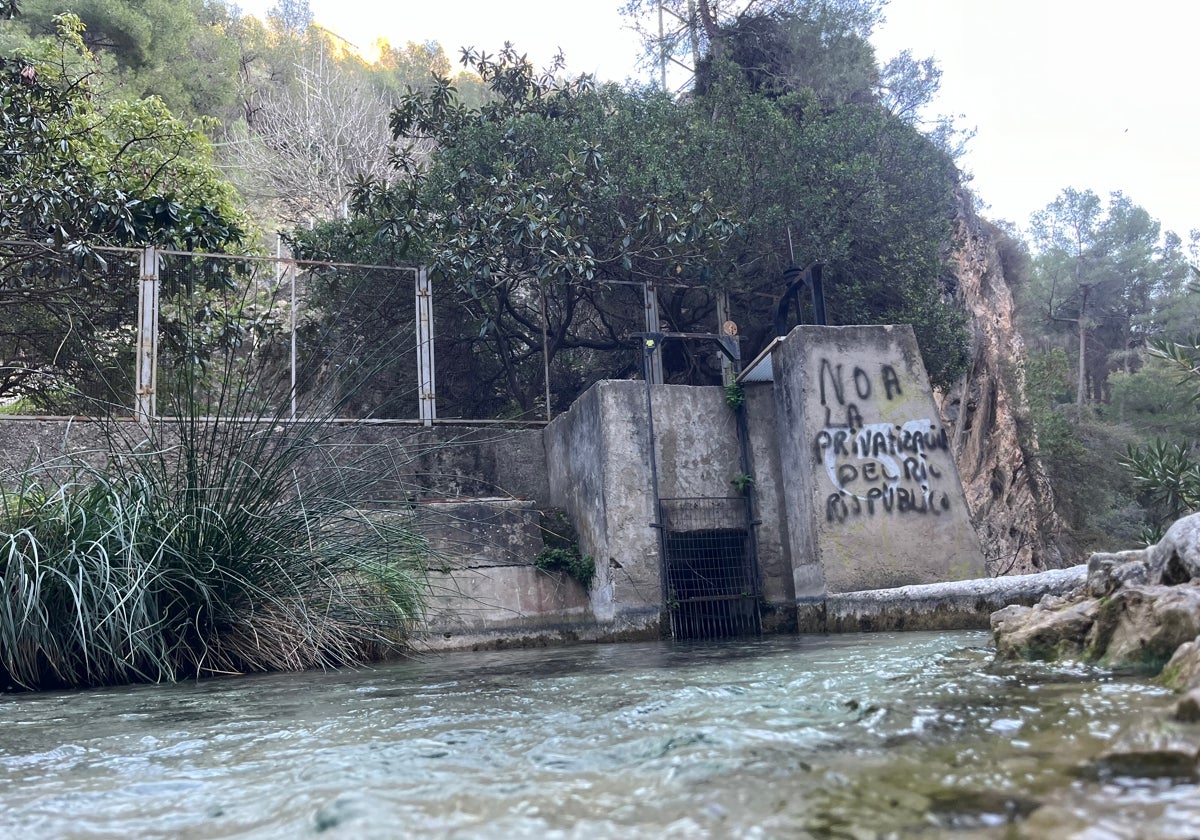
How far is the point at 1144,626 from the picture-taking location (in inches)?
104

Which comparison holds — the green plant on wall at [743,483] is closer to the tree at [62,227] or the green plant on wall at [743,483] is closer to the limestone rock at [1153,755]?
the tree at [62,227]

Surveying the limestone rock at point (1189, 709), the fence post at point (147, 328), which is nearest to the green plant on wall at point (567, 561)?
the fence post at point (147, 328)

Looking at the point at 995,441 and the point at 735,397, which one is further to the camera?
the point at 995,441

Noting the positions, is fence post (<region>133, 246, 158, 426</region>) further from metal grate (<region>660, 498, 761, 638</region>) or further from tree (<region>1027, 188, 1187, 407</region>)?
tree (<region>1027, 188, 1187, 407</region>)

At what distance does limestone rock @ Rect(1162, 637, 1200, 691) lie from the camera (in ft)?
6.79

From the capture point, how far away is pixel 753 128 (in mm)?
11664

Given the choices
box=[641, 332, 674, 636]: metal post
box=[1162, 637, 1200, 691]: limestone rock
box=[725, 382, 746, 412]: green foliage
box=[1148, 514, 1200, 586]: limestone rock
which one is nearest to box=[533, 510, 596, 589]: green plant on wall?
box=[641, 332, 674, 636]: metal post

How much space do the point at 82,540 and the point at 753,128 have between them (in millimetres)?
9665

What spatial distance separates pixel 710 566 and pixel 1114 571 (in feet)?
16.4

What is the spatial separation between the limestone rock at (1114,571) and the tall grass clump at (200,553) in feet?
11.1

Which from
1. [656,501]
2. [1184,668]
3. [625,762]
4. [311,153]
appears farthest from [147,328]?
[311,153]

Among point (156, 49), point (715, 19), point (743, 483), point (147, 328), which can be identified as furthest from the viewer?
point (156, 49)

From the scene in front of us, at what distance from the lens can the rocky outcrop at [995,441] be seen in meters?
16.1

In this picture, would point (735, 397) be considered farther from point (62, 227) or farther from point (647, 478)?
point (62, 227)
